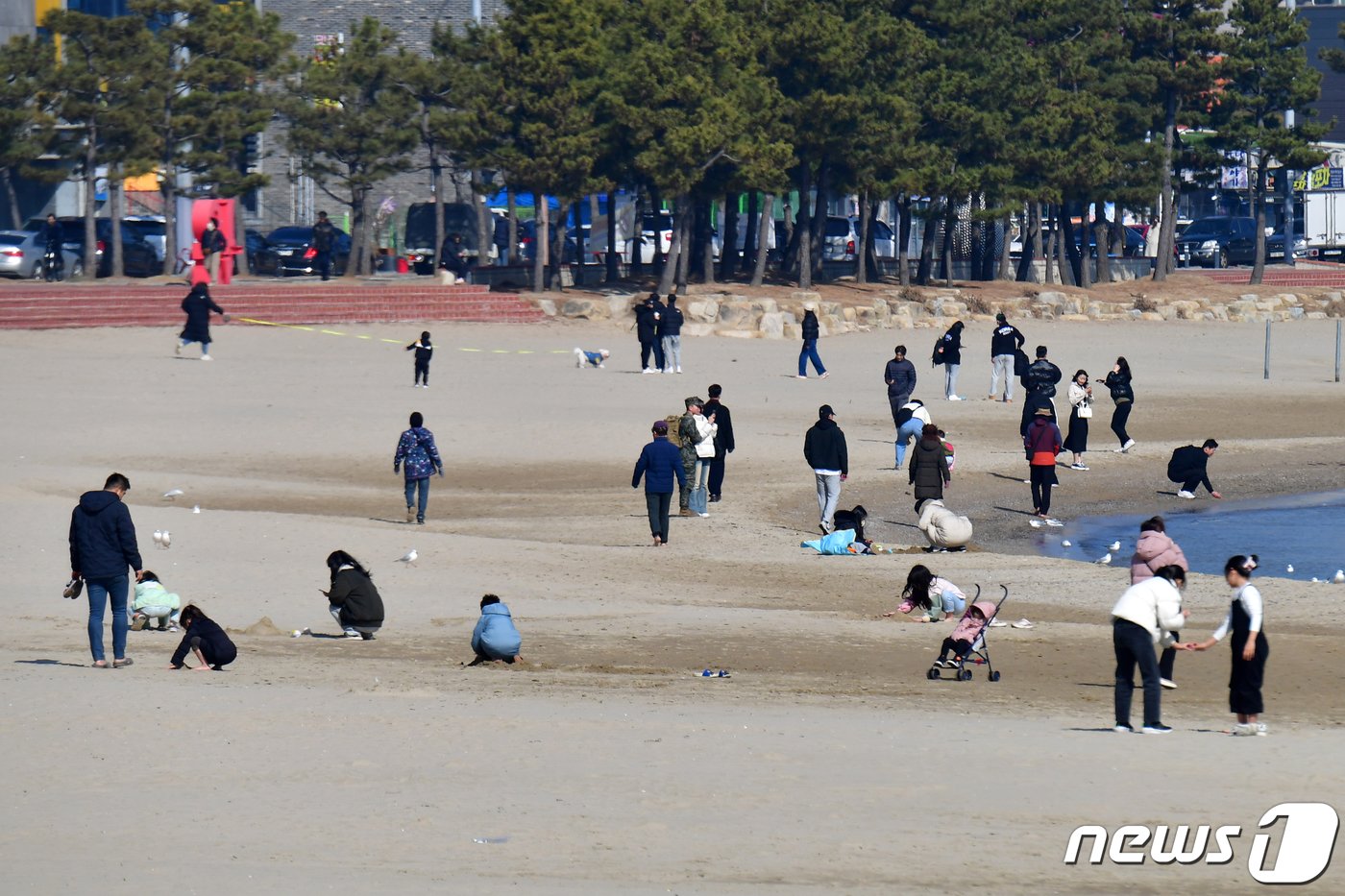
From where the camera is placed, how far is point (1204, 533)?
23.9 m

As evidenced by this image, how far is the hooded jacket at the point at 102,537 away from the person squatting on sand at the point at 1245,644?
7359 mm

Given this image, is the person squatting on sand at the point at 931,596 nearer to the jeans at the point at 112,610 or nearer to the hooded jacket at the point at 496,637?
the hooded jacket at the point at 496,637

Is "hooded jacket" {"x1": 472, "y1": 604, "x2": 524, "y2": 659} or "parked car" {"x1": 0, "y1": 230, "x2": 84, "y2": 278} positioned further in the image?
"parked car" {"x1": 0, "y1": 230, "x2": 84, "y2": 278}

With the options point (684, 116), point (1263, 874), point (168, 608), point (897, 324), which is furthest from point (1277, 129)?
point (1263, 874)

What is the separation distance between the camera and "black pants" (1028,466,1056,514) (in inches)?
950

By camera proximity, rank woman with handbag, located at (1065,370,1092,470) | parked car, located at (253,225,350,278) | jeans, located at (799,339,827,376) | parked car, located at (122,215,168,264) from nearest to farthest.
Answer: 1. woman with handbag, located at (1065,370,1092,470)
2. jeans, located at (799,339,827,376)
3. parked car, located at (122,215,168,264)
4. parked car, located at (253,225,350,278)

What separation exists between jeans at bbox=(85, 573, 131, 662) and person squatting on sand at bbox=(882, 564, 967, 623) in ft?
22.3

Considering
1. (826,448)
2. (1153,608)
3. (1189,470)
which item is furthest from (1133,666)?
(1189,470)

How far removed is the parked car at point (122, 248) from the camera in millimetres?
48188

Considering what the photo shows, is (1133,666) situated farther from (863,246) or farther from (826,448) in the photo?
(863,246)

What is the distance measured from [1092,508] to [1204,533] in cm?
220

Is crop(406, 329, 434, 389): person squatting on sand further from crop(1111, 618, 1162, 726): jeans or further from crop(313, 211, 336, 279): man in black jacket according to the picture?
crop(1111, 618, 1162, 726): jeans

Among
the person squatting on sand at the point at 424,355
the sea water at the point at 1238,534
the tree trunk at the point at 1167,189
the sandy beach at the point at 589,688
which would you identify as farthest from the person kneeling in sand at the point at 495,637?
the tree trunk at the point at 1167,189

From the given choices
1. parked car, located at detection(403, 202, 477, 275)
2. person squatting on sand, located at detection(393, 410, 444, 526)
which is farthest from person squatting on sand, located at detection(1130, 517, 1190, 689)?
parked car, located at detection(403, 202, 477, 275)
